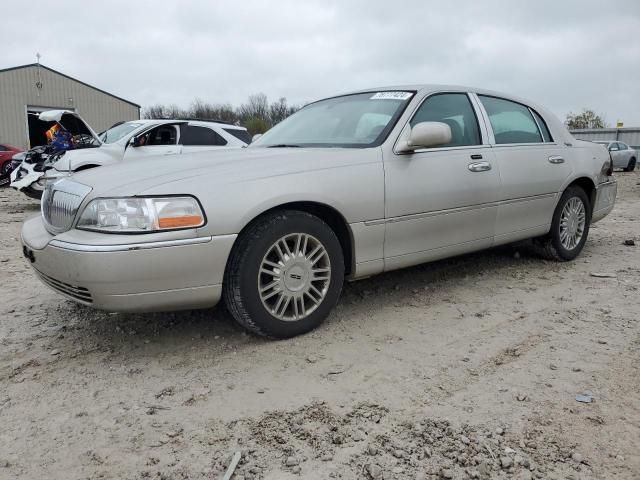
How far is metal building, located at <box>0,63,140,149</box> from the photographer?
2717 cm

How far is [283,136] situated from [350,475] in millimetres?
2796

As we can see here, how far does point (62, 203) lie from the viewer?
9.87 ft

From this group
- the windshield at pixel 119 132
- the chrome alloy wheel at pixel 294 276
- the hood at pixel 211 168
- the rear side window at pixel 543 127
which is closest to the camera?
the hood at pixel 211 168

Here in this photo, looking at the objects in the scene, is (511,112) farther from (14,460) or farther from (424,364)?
(14,460)

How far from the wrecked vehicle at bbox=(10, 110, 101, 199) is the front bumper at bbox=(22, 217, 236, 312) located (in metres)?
7.25

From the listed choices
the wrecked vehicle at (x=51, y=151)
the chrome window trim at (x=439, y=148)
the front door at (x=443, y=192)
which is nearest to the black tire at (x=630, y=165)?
the wrecked vehicle at (x=51, y=151)

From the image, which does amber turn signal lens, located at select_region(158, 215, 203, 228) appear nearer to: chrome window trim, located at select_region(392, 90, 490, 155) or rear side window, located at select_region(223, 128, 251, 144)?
chrome window trim, located at select_region(392, 90, 490, 155)

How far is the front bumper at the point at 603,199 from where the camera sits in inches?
211

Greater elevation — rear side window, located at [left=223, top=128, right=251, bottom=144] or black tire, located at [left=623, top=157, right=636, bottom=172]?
rear side window, located at [left=223, top=128, right=251, bottom=144]

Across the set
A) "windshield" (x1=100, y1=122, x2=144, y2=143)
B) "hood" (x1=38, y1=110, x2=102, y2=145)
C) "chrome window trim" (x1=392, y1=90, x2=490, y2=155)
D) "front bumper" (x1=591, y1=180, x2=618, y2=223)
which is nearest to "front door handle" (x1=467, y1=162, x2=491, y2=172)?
"chrome window trim" (x1=392, y1=90, x2=490, y2=155)

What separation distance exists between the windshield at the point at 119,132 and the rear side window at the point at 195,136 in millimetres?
761

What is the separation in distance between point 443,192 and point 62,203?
242cm

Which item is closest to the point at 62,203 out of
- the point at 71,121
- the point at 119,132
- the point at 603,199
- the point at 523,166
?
the point at 523,166

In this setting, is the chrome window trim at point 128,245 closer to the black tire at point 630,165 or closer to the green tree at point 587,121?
the black tire at point 630,165
